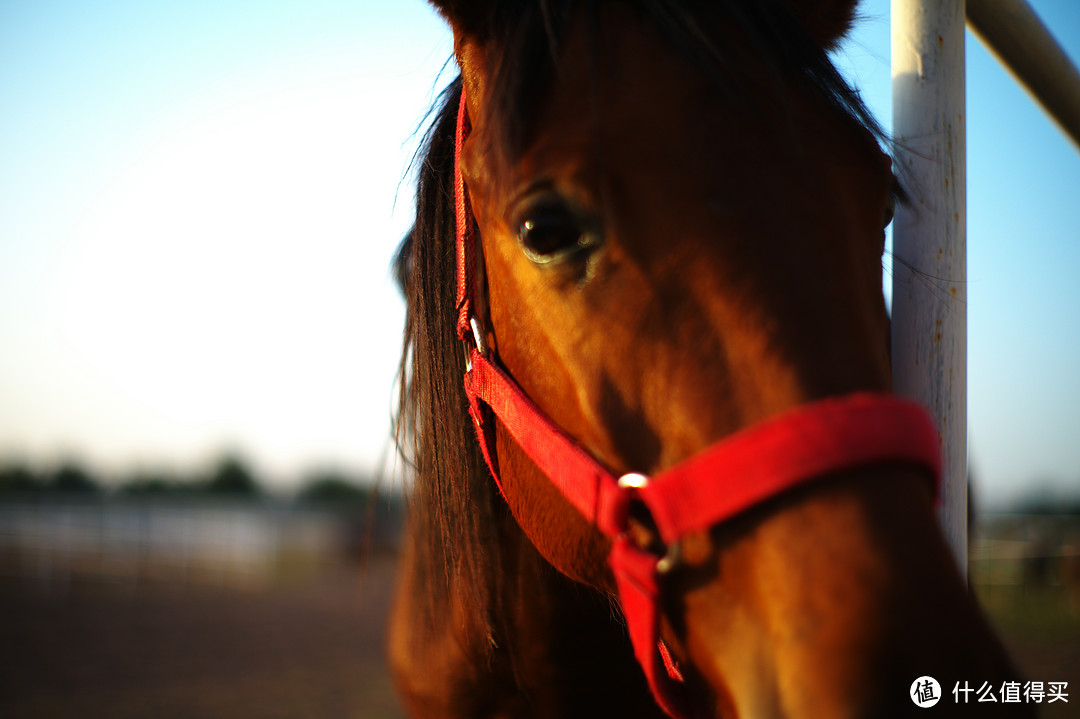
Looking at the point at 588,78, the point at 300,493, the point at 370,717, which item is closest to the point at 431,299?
the point at 588,78

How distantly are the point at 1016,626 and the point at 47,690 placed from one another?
13.9 m

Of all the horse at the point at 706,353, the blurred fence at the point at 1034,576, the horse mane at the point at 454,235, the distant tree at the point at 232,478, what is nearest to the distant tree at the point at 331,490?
the distant tree at the point at 232,478

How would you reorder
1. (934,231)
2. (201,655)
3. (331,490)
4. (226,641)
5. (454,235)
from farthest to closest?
(331,490) < (226,641) < (201,655) < (454,235) < (934,231)

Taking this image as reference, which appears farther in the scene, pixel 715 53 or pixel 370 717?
pixel 370 717

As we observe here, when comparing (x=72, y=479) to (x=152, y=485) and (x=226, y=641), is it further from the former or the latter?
(x=226, y=641)

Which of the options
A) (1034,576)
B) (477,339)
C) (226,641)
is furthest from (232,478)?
(477,339)

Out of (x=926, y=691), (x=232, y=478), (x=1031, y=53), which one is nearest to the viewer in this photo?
(x=926, y=691)

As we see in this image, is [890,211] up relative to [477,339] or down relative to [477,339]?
up

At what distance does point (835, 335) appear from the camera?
80 cm

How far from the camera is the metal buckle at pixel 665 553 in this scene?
0.82 metres

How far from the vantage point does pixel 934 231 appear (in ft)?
3.97

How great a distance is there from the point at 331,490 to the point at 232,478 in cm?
597

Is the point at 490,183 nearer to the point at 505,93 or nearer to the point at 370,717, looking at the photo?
the point at 505,93

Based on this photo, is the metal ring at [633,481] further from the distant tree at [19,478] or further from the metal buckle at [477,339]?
the distant tree at [19,478]
